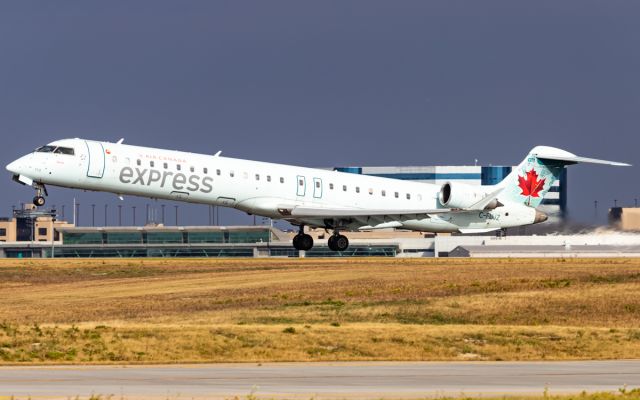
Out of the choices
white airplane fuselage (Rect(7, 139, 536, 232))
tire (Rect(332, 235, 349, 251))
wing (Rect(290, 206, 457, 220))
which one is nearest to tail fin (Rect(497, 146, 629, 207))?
white airplane fuselage (Rect(7, 139, 536, 232))

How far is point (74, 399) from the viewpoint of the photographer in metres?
20.4

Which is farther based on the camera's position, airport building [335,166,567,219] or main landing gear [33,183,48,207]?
airport building [335,166,567,219]

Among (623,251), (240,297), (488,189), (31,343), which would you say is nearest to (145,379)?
(31,343)

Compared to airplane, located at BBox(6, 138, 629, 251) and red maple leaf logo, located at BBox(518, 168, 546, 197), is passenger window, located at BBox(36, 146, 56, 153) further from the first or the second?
red maple leaf logo, located at BBox(518, 168, 546, 197)

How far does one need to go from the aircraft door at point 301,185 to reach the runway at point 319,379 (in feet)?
80.2

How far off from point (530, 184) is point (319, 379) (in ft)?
126

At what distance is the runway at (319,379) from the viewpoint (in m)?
21.7

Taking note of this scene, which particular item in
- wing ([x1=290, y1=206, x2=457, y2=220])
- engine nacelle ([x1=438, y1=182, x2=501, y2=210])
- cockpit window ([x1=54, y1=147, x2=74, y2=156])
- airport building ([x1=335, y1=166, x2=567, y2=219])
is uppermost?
airport building ([x1=335, y1=166, x2=567, y2=219])

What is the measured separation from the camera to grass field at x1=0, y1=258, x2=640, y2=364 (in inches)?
1209

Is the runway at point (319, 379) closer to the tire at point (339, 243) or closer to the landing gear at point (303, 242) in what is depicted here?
the landing gear at point (303, 242)

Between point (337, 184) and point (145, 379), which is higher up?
point (337, 184)

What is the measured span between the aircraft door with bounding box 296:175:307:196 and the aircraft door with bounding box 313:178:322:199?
0.59 m

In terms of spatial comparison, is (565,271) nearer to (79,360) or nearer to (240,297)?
(240,297)

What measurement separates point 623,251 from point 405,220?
999 inches
